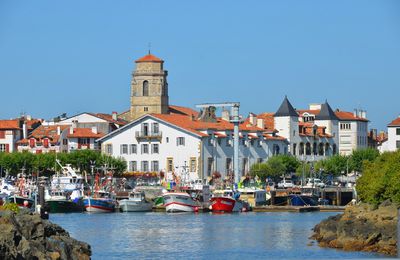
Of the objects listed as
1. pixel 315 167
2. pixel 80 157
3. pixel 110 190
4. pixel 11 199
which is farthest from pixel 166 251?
pixel 315 167

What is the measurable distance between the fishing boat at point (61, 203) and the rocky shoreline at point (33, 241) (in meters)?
47.5

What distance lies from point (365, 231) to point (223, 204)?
4242 cm

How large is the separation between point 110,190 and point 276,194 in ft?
47.0

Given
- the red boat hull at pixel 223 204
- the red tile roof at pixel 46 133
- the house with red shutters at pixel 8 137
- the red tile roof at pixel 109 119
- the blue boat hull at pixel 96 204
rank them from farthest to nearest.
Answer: the red tile roof at pixel 109 119, the house with red shutters at pixel 8 137, the red tile roof at pixel 46 133, the blue boat hull at pixel 96 204, the red boat hull at pixel 223 204

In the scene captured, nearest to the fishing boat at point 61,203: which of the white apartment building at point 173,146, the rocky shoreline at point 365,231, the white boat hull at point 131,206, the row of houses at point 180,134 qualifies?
the white boat hull at point 131,206

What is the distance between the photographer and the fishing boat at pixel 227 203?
97.2 m

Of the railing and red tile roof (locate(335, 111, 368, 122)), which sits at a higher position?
red tile roof (locate(335, 111, 368, 122))

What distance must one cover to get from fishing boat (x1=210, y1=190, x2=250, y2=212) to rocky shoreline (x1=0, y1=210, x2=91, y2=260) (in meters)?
49.8

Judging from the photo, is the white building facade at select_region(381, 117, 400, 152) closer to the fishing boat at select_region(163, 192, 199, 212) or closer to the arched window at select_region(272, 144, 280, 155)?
the arched window at select_region(272, 144, 280, 155)

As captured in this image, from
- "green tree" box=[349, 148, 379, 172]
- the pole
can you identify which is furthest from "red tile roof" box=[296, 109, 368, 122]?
→ the pole

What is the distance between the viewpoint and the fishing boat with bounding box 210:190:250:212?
97250mm

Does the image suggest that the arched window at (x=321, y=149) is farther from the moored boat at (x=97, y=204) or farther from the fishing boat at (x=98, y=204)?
the moored boat at (x=97, y=204)

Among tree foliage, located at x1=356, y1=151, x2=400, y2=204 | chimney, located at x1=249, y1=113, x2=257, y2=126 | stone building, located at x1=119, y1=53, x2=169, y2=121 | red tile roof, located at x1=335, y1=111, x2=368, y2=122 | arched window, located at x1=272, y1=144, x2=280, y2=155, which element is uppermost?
stone building, located at x1=119, y1=53, x2=169, y2=121

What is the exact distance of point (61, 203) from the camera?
315ft
